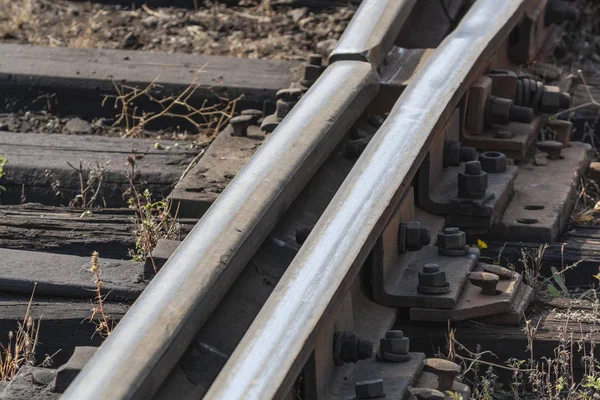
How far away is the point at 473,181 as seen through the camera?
3707 mm

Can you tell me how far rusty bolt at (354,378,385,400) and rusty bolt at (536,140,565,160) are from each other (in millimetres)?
1872

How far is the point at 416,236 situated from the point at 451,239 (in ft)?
0.34

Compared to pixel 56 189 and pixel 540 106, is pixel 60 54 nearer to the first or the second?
pixel 56 189

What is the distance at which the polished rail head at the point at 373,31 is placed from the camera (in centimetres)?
433

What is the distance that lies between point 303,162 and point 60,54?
2399mm

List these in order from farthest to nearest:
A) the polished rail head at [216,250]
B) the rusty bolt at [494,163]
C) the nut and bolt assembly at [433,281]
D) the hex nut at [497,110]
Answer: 1. the hex nut at [497,110]
2. the rusty bolt at [494,163]
3. the nut and bolt assembly at [433,281]
4. the polished rail head at [216,250]

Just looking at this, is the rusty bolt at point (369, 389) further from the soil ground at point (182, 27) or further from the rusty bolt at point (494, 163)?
the soil ground at point (182, 27)

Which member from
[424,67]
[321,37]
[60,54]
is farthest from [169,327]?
[321,37]

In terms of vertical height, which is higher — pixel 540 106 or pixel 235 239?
pixel 235 239

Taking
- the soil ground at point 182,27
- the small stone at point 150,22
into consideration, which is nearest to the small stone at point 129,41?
the soil ground at point 182,27

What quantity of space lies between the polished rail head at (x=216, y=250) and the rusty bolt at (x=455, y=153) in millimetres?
316

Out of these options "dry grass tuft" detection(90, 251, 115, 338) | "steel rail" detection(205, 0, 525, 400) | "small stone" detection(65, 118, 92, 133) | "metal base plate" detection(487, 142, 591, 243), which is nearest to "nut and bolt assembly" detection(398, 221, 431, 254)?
"steel rail" detection(205, 0, 525, 400)

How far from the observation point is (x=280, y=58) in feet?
18.9

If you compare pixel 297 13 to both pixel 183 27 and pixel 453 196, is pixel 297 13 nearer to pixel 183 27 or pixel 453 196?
pixel 183 27
